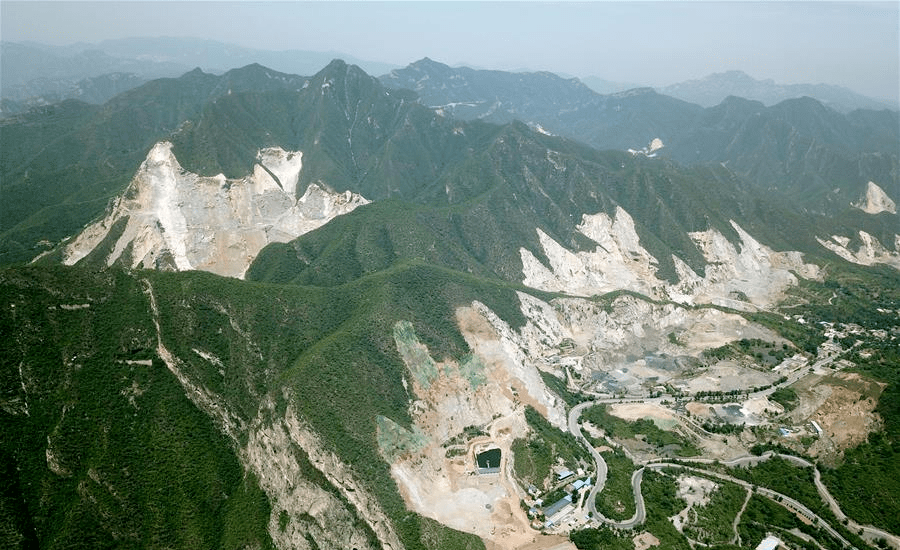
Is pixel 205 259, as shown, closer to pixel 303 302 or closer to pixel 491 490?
pixel 303 302

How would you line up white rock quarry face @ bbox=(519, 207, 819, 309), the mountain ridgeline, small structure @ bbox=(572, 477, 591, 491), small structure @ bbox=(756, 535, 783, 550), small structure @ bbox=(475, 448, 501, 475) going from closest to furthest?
the mountain ridgeline, small structure @ bbox=(756, 535, 783, 550), small structure @ bbox=(572, 477, 591, 491), small structure @ bbox=(475, 448, 501, 475), white rock quarry face @ bbox=(519, 207, 819, 309)

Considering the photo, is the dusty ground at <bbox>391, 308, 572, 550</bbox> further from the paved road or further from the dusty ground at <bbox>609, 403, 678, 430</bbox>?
the dusty ground at <bbox>609, 403, 678, 430</bbox>

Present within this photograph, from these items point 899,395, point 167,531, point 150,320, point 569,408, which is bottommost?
point 569,408

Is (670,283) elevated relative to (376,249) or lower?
lower

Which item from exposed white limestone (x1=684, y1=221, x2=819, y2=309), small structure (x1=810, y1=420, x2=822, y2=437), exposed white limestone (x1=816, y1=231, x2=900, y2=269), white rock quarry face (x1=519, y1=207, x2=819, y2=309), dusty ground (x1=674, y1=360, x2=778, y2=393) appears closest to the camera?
small structure (x1=810, y1=420, x2=822, y2=437)

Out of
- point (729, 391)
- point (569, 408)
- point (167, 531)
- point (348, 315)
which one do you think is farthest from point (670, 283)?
point (167, 531)

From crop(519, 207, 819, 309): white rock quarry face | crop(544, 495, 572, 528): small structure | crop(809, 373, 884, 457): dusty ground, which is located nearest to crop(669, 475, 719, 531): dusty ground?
crop(544, 495, 572, 528): small structure

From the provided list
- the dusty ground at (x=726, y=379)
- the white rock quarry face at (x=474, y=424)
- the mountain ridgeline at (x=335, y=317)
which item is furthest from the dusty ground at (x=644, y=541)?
the dusty ground at (x=726, y=379)
